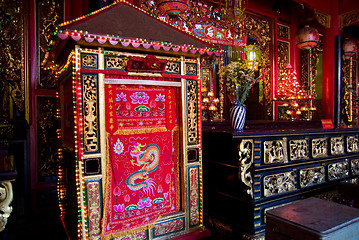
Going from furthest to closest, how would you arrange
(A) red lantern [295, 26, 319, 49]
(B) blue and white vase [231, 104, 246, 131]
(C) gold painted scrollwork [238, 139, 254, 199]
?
(A) red lantern [295, 26, 319, 49] < (B) blue and white vase [231, 104, 246, 131] < (C) gold painted scrollwork [238, 139, 254, 199]

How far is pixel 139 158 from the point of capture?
2115mm

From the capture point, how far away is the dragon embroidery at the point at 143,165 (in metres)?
2.09

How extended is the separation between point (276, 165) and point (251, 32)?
4480mm

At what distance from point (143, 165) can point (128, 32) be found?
3.62 feet

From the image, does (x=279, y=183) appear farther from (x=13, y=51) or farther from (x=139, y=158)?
(x=13, y=51)

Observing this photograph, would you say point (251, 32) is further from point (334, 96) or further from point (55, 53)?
point (55, 53)

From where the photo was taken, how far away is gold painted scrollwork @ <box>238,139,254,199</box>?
89.1 inches

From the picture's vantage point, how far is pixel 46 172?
304cm

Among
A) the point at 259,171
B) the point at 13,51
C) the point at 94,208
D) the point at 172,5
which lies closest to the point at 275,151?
the point at 259,171

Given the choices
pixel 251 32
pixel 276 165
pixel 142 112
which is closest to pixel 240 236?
pixel 276 165

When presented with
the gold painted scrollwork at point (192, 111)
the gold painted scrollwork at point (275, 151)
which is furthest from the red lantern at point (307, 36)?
the gold painted scrollwork at point (192, 111)

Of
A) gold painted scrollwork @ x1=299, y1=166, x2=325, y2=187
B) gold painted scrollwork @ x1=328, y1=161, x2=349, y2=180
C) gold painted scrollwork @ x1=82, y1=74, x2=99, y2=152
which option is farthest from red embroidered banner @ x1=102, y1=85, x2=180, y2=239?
gold painted scrollwork @ x1=328, y1=161, x2=349, y2=180

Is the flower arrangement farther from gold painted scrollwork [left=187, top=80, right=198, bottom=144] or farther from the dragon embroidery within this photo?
the dragon embroidery

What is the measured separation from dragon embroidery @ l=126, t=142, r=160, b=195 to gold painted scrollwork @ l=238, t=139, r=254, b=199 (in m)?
0.77
